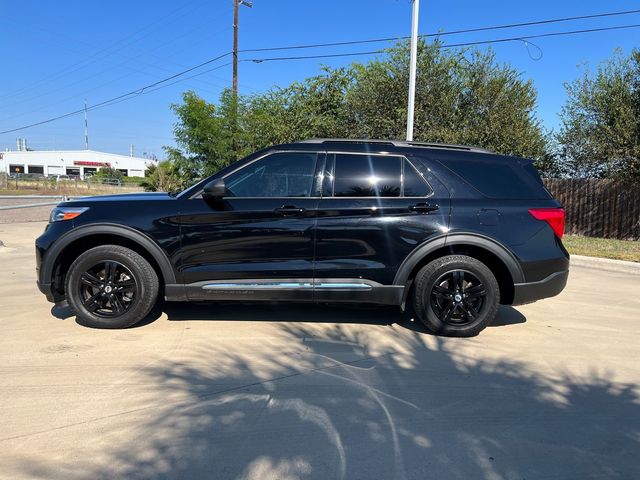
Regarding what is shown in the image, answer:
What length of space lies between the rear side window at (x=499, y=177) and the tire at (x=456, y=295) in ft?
2.43

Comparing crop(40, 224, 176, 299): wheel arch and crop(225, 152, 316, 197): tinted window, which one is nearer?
crop(40, 224, 176, 299): wheel arch

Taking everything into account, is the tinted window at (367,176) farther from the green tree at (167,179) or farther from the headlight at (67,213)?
the green tree at (167,179)

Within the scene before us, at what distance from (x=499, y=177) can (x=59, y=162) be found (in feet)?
415

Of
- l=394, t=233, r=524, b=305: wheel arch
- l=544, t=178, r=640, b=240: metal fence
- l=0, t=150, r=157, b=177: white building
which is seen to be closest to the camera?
l=394, t=233, r=524, b=305: wheel arch

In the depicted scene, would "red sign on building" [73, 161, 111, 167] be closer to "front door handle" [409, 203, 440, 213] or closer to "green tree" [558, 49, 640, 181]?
"green tree" [558, 49, 640, 181]

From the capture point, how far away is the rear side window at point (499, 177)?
16.1 ft

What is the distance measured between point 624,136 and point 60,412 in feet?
53.9

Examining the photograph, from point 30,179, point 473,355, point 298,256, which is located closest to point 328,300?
point 298,256

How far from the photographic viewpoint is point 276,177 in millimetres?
4855

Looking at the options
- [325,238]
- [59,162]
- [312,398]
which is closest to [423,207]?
[325,238]

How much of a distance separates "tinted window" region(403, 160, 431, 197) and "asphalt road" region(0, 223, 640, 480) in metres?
1.43

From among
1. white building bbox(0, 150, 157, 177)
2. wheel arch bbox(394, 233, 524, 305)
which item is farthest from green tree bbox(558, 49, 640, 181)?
white building bbox(0, 150, 157, 177)

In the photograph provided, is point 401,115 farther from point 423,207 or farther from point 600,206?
point 423,207

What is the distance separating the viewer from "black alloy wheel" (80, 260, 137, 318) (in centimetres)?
479
